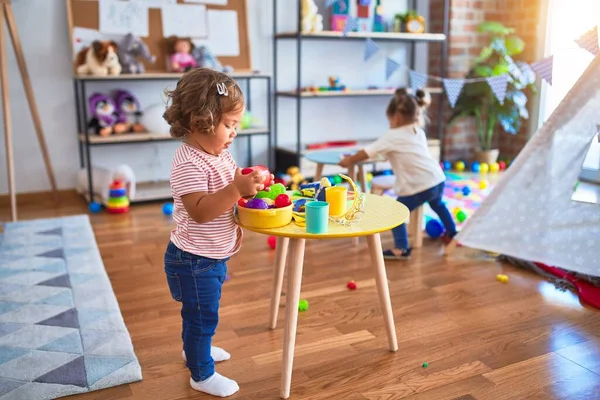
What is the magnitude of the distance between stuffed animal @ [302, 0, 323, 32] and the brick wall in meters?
1.24

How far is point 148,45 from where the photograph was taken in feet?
13.6

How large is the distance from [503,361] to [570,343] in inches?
11.3

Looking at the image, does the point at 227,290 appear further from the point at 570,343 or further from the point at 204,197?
the point at 570,343

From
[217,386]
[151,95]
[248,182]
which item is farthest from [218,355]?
[151,95]

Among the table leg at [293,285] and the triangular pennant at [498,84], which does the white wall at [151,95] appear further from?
the table leg at [293,285]

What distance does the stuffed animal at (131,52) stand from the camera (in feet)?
12.9

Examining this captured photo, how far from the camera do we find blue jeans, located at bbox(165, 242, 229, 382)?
1618 mm

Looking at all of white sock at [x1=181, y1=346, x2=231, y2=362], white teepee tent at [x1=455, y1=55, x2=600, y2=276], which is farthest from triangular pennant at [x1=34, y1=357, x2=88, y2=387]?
white teepee tent at [x1=455, y1=55, x2=600, y2=276]

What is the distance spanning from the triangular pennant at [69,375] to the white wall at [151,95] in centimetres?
255

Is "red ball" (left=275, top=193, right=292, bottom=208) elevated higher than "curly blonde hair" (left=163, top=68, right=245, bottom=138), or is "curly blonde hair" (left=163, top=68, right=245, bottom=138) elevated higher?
"curly blonde hair" (left=163, top=68, right=245, bottom=138)

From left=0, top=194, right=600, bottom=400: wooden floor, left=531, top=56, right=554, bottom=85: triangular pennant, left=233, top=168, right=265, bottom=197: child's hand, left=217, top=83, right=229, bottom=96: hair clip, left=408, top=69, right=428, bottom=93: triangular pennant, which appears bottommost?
left=0, top=194, right=600, bottom=400: wooden floor

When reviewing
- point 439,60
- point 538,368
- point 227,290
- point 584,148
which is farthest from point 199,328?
point 439,60

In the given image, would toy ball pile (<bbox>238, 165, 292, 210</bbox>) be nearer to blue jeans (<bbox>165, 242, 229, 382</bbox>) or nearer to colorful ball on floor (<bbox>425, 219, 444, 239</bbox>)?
blue jeans (<bbox>165, 242, 229, 382</bbox>)

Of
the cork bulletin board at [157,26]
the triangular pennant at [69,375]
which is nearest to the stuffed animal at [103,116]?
the cork bulletin board at [157,26]
